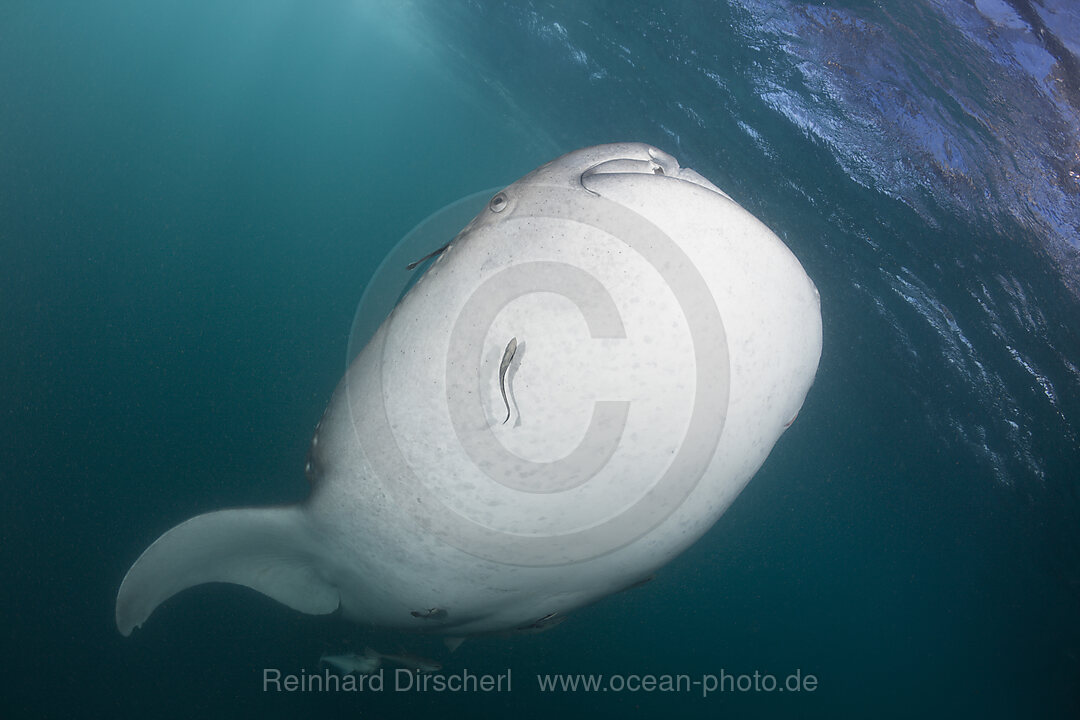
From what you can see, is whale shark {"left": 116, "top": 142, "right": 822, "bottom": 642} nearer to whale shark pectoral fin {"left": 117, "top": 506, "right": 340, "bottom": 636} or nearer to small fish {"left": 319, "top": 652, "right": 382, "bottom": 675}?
whale shark pectoral fin {"left": 117, "top": 506, "right": 340, "bottom": 636}

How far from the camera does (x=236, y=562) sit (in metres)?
3.34

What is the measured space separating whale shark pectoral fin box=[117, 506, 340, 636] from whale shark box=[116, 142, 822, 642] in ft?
2.23

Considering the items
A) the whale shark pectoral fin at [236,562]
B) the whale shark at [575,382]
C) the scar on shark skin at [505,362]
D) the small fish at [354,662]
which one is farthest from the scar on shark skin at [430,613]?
the small fish at [354,662]

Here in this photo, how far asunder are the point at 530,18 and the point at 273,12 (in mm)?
45475

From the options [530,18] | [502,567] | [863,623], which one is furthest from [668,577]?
[863,623]

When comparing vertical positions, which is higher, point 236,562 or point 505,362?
point 505,362

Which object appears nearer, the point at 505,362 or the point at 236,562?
the point at 505,362

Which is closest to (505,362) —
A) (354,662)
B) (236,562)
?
(236,562)

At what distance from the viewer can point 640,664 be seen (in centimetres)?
1906

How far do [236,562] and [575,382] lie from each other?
3.09 meters

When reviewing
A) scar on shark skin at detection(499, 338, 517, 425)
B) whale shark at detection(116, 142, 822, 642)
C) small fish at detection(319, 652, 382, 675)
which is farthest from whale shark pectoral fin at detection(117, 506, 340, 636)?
scar on shark skin at detection(499, 338, 517, 425)

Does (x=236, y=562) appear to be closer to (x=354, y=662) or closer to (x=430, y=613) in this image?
(x=430, y=613)

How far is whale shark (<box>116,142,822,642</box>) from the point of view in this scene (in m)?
1.37

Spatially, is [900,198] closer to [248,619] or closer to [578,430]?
[578,430]
